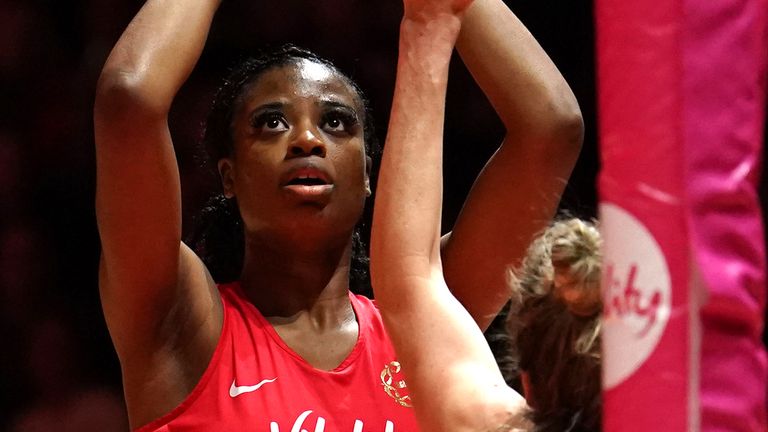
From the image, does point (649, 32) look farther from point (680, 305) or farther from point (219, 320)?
point (219, 320)

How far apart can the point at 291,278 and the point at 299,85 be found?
0.33 m

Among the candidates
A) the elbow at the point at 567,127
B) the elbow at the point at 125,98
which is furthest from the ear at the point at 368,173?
the elbow at the point at 125,98

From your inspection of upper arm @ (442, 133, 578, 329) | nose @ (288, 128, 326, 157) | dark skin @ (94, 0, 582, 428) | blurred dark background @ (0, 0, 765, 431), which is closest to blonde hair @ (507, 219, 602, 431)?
dark skin @ (94, 0, 582, 428)

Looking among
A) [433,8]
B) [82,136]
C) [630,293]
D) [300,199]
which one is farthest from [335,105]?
[82,136]

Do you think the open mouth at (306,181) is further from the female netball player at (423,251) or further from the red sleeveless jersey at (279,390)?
the female netball player at (423,251)

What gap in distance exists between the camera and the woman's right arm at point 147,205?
1735mm

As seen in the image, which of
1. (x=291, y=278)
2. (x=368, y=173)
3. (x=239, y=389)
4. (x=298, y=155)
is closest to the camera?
(x=239, y=389)

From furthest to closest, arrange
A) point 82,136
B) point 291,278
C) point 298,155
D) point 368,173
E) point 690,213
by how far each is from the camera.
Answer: point 82,136, point 368,173, point 291,278, point 298,155, point 690,213

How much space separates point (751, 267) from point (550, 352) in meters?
0.38

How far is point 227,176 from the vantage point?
2.10 metres

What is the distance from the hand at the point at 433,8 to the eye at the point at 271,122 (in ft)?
1.96

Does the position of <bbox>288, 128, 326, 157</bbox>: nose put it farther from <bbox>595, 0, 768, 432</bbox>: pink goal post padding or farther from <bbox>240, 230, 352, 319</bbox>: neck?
<bbox>595, 0, 768, 432</bbox>: pink goal post padding

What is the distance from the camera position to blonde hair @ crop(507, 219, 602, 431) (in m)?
1.25

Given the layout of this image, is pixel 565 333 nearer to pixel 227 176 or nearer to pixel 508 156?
pixel 508 156
